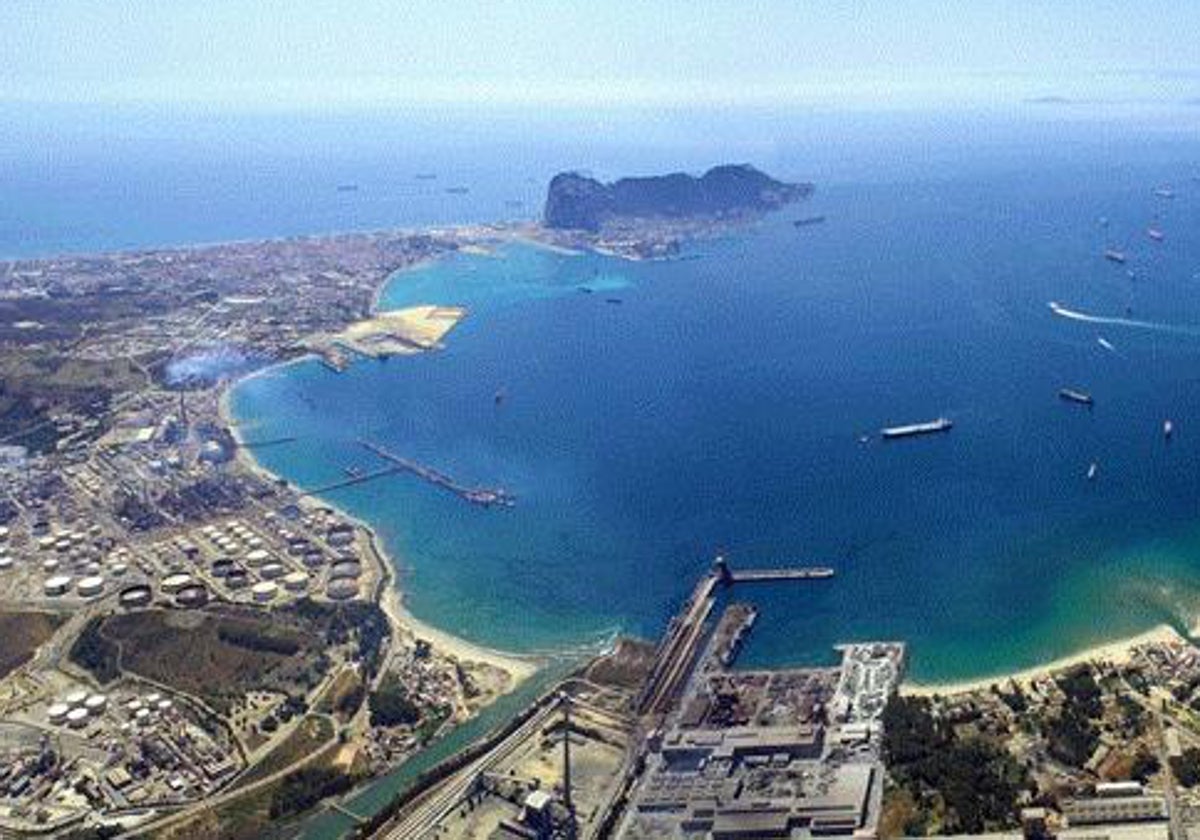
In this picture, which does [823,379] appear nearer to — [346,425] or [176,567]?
[346,425]

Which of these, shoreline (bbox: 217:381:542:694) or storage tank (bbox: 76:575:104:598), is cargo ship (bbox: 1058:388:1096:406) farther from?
storage tank (bbox: 76:575:104:598)

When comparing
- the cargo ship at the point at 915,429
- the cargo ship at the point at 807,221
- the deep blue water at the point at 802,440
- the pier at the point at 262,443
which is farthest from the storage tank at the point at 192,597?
the cargo ship at the point at 807,221

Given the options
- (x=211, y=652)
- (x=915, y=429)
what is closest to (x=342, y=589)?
(x=211, y=652)

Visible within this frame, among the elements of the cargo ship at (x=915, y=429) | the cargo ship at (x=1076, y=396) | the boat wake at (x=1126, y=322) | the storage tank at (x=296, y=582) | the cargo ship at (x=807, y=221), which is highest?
the boat wake at (x=1126, y=322)

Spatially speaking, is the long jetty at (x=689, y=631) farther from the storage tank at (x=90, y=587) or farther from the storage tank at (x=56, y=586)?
the storage tank at (x=56, y=586)

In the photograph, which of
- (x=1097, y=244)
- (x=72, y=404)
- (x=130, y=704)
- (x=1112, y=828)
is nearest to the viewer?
(x=1112, y=828)

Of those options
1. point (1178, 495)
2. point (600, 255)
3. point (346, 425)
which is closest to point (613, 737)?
point (1178, 495)
